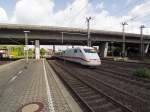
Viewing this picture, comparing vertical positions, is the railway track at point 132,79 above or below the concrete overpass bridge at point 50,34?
below

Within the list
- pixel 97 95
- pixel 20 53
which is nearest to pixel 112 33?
pixel 97 95

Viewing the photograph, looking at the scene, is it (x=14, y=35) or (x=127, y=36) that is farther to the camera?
(x=127, y=36)

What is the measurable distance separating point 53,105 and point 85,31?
58973 millimetres

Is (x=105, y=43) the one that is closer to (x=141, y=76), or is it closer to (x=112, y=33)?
(x=112, y=33)

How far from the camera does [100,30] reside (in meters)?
71.6

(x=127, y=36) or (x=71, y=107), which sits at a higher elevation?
(x=127, y=36)

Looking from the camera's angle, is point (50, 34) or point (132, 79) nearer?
point (132, 79)

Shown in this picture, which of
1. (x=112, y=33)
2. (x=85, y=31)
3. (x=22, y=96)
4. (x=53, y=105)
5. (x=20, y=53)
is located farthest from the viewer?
(x=20, y=53)

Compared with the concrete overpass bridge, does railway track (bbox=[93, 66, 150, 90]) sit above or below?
below

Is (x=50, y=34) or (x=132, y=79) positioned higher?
(x=50, y=34)

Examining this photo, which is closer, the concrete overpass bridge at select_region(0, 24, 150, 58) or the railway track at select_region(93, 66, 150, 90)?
the railway track at select_region(93, 66, 150, 90)

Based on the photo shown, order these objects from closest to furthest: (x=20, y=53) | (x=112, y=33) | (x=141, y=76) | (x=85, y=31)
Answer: (x=141, y=76) → (x=85, y=31) → (x=112, y=33) → (x=20, y=53)

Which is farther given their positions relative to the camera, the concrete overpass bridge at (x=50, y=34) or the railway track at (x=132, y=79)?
the concrete overpass bridge at (x=50, y=34)

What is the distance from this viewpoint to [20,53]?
153 meters
